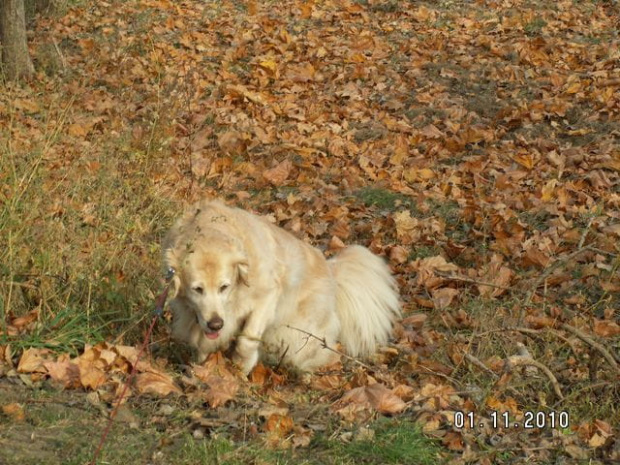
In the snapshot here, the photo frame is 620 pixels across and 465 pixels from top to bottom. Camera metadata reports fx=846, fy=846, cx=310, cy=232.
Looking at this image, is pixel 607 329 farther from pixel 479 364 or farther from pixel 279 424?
pixel 279 424

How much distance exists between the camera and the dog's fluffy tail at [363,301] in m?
6.27

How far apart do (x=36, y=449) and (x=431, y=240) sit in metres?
4.37

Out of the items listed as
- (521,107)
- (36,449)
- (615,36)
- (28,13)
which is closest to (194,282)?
(36,449)

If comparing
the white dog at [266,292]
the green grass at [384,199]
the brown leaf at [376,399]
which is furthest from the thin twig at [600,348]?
the green grass at [384,199]

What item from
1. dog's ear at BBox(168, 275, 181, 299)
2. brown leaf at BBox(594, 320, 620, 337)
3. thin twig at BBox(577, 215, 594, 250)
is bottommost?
brown leaf at BBox(594, 320, 620, 337)

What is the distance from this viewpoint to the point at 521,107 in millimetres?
9945

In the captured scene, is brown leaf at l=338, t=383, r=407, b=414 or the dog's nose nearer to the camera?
brown leaf at l=338, t=383, r=407, b=414

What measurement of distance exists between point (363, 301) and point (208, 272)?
5.22ft

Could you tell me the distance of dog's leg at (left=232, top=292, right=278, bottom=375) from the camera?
571cm

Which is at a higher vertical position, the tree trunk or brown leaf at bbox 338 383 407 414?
the tree trunk

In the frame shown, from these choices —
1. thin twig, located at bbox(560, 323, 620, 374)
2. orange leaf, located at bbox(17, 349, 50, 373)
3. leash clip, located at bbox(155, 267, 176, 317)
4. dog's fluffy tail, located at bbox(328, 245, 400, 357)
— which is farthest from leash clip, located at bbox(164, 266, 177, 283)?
thin twig, located at bbox(560, 323, 620, 374)

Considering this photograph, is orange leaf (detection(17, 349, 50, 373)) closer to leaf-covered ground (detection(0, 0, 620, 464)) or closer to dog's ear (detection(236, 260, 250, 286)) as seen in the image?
leaf-covered ground (detection(0, 0, 620, 464))

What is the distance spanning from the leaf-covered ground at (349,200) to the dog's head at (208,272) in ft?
1.41

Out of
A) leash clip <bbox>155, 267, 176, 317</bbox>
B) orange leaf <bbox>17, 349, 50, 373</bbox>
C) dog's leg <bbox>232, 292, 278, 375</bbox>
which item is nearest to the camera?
leash clip <bbox>155, 267, 176, 317</bbox>
